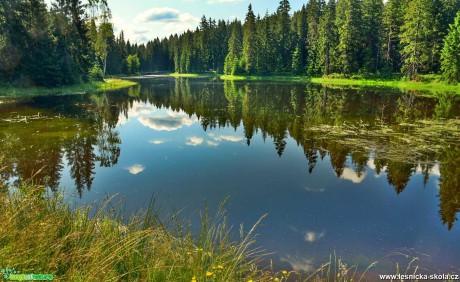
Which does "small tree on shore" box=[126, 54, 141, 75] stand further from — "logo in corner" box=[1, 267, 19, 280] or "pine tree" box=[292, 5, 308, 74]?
"logo in corner" box=[1, 267, 19, 280]

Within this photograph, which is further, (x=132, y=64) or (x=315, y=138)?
(x=132, y=64)

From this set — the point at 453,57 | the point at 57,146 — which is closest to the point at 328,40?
the point at 453,57

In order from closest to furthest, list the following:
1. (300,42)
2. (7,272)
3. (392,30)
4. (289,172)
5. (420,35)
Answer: (7,272), (289,172), (420,35), (392,30), (300,42)

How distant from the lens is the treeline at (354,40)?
51781 mm

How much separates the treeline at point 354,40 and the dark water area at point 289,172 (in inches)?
1375

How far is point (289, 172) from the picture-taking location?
41.1 ft

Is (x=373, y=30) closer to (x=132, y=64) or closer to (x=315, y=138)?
(x=315, y=138)

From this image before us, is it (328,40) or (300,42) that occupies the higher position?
(300,42)

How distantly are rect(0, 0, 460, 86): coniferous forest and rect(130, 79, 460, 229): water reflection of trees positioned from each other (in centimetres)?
2298

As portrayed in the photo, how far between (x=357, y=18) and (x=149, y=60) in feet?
361

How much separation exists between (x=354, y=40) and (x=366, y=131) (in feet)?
165

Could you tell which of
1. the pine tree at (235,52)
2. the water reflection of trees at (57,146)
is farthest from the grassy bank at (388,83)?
the water reflection of trees at (57,146)

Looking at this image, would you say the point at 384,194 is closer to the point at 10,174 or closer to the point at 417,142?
the point at 417,142

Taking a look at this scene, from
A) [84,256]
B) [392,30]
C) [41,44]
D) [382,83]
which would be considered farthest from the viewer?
[392,30]
